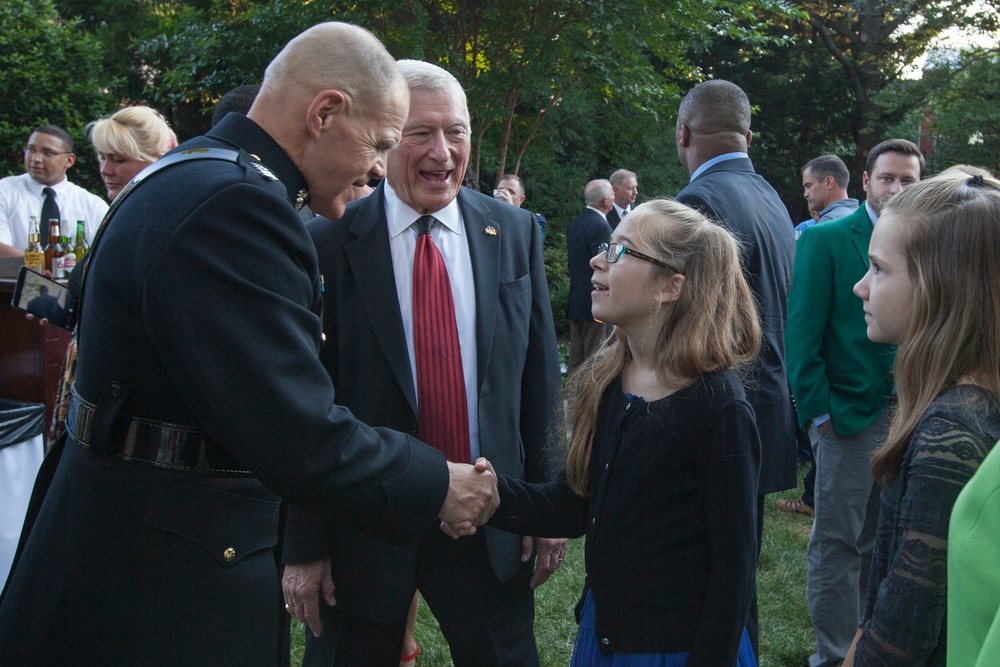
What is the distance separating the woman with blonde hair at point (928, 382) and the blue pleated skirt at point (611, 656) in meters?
0.46

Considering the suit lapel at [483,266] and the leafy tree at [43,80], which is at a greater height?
the leafy tree at [43,80]

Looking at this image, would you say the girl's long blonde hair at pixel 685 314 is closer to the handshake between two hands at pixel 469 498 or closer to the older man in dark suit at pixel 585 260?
the handshake between two hands at pixel 469 498

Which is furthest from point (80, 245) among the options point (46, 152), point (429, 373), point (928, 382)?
point (928, 382)

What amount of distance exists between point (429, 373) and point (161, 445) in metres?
0.86

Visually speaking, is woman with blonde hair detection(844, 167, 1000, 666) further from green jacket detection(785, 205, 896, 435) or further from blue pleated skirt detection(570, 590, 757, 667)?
green jacket detection(785, 205, 896, 435)

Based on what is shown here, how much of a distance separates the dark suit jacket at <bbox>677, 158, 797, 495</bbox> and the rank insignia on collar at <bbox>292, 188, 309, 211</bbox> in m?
1.61

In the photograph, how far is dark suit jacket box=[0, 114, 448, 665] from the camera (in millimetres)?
1692

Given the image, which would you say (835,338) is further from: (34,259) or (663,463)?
(34,259)

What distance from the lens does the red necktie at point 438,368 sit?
8.11 ft

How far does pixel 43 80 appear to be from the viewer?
11859mm

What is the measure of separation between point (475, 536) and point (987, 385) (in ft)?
4.47

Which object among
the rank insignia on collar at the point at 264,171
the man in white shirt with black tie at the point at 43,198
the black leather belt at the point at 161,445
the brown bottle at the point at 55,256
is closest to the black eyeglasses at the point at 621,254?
the rank insignia on collar at the point at 264,171

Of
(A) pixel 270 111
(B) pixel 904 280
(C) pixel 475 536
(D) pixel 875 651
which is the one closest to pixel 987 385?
(B) pixel 904 280

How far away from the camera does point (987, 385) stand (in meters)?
1.72
